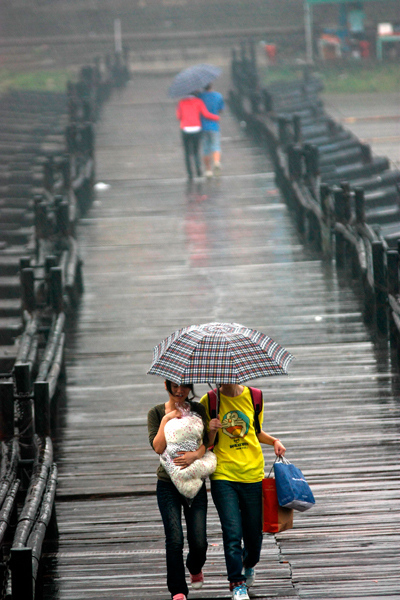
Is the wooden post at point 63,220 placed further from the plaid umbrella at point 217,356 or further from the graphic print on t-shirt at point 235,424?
the graphic print on t-shirt at point 235,424

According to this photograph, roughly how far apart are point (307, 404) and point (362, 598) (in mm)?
3327

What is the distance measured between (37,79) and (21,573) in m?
27.9

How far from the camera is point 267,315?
1068 cm

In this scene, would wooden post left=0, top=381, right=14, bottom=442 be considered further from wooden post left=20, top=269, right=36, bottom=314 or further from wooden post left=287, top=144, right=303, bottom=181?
wooden post left=287, top=144, right=303, bottom=181

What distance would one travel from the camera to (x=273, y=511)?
487 centimetres

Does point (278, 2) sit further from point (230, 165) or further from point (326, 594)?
point (326, 594)

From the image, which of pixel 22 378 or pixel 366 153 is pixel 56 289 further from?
pixel 366 153

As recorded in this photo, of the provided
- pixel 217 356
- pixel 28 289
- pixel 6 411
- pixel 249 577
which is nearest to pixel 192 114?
pixel 28 289

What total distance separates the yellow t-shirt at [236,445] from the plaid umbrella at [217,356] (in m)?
0.25

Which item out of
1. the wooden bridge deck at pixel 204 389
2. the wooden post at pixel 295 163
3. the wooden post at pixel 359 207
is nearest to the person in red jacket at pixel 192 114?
the wooden bridge deck at pixel 204 389

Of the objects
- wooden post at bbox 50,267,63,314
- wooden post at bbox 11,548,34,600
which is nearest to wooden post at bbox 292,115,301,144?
wooden post at bbox 50,267,63,314

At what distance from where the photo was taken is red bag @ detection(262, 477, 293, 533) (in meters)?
4.86

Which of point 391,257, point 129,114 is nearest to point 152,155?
point 129,114

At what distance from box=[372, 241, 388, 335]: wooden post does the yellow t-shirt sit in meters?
5.05
